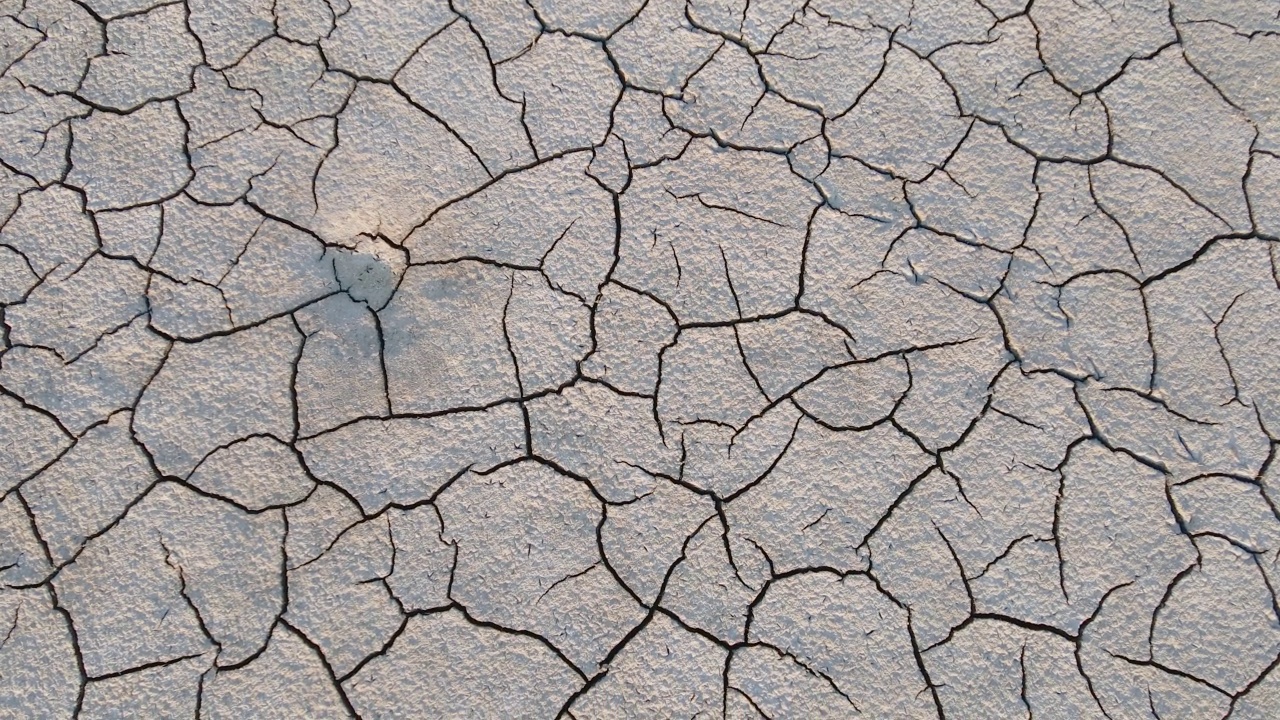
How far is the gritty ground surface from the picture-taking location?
2.30 m

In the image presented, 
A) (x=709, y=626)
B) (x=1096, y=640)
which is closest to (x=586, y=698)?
(x=709, y=626)

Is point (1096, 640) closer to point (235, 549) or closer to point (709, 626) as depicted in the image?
point (709, 626)

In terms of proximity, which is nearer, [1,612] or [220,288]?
[1,612]

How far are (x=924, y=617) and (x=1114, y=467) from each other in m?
0.64

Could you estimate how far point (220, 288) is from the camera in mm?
2594

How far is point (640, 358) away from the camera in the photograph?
2.57 metres

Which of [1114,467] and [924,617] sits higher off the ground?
[1114,467]

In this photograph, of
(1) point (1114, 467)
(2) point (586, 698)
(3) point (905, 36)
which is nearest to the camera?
(2) point (586, 698)

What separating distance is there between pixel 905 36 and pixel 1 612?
2.87 m

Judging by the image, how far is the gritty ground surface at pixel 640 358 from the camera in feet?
7.54

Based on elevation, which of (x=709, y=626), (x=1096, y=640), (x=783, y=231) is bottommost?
(x=709, y=626)

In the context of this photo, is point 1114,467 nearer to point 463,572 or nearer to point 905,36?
point 905,36

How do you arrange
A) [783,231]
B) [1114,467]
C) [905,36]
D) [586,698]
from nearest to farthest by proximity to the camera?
[586,698]
[1114,467]
[783,231]
[905,36]

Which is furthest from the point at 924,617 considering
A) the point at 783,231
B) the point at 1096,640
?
the point at 783,231
